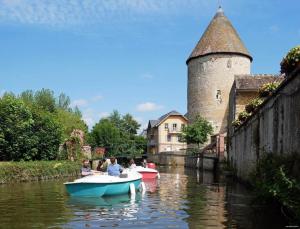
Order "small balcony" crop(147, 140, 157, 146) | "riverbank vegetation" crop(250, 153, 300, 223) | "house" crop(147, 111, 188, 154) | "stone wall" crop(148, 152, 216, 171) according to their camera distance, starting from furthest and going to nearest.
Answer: "small balcony" crop(147, 140, 157, 146) < "house" crop(147, 111, 188, 154) < "stone wall" crop(148, 152, 216, 171) < "riverbank vegetation" crop(250, 153, 300, 223)

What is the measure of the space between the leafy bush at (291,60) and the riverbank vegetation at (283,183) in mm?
2769

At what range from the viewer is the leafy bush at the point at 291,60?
45.1 feet

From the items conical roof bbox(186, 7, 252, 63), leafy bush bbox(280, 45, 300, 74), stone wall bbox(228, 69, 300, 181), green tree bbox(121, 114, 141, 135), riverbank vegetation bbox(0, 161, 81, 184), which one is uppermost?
conical roof bbox(186, 7, 252, 63)

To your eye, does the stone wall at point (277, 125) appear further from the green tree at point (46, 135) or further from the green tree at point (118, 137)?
the green tree at point (118, 137)

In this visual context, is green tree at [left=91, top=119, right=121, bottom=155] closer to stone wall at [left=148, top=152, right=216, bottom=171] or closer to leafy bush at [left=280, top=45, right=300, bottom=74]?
stone wall at [left=148, top=152, right=216, bottom=171]

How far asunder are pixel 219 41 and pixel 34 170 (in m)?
37.3

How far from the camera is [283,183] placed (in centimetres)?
1032

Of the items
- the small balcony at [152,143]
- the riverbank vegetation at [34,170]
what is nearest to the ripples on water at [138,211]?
the riverbank vegetation at [34,170]

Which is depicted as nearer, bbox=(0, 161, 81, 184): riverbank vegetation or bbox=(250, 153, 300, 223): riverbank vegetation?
bbox=(250, 153, 300, 223): riverbank vegetation

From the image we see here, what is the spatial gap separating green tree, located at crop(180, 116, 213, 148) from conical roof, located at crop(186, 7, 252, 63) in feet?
29.9

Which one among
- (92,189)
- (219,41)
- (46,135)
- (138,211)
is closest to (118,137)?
(219,41)

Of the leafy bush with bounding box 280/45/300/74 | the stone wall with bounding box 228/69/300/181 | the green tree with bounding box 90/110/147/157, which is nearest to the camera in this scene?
the stone wall with bounding box 228/69/300/181

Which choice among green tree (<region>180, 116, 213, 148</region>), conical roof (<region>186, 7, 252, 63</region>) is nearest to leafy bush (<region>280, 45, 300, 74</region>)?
green tree (<region>180, 116, 213, 148</region>)

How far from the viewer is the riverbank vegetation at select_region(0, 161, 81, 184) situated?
90.7ft
